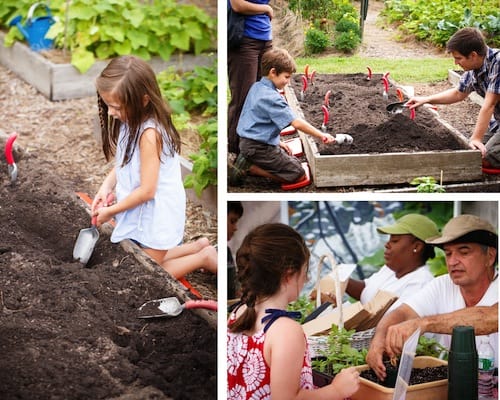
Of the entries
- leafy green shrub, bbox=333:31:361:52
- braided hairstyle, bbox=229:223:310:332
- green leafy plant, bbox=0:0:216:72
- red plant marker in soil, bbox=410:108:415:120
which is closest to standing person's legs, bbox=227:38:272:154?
leafy green shrub, bbox=333:31:361:52

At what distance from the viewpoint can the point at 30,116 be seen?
19.4 feet

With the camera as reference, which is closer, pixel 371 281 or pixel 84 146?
pixel 371 281

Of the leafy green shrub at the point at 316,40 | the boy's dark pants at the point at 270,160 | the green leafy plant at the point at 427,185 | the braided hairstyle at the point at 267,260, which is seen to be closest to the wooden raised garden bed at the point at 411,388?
the braided hairstyle at the point at 267,260

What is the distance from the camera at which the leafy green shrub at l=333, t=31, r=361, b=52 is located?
149 inches

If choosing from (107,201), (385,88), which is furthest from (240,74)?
(107,201)

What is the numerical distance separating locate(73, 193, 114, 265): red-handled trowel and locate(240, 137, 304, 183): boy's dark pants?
0.83m

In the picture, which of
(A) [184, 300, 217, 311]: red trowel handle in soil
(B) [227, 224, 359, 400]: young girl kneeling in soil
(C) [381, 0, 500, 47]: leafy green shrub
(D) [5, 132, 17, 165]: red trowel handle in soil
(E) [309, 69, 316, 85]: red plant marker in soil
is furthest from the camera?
(D) [5, 132, 17, 165]: red trowel handle in soil

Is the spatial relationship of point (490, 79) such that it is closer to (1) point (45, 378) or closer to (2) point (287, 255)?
(2) point (287, 255)

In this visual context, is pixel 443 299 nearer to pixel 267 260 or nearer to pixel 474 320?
pixel 474 320

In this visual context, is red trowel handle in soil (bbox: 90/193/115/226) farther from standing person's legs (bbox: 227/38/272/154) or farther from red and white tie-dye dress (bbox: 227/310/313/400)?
red and white tie-dye dress (bbox: 227/310/313/400)

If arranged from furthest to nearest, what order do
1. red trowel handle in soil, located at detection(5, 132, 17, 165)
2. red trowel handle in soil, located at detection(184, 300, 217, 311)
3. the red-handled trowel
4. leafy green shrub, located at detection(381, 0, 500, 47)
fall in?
red trowel handle in soil, located at detection(5, 132, 17, 165), the red-handled trowel, red trowel handle in soil, located at detection(184, 300, 217, 311), leafy green shrub, located at detection(381, 0, 500, 47)

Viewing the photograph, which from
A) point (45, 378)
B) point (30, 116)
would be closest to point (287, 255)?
point (45, 378)

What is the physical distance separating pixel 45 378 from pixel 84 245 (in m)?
0.72

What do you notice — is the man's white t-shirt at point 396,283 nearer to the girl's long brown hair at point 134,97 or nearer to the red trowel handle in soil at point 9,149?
the girl's long brown hair at point 134,97
